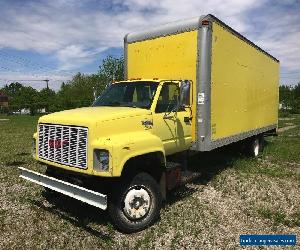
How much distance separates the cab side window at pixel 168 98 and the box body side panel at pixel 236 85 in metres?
1.22

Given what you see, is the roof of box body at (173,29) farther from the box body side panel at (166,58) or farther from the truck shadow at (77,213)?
the truck shadow at (77,213)

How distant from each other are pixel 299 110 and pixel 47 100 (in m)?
53.7

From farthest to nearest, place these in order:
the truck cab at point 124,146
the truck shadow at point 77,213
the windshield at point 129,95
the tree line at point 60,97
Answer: the tree line at point 60,97, the windshield at point 129,95, the truck shadow at point 77,213, the truck cab at point 124,146

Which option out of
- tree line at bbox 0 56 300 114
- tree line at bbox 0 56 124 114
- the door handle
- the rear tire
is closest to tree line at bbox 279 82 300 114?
tree line at bbox 0 56 300 114

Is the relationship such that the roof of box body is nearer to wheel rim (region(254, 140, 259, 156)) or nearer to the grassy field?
the grassy field

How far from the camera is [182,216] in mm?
6535

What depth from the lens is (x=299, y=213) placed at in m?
6.76

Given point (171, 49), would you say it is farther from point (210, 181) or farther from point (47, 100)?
point (47, 100)

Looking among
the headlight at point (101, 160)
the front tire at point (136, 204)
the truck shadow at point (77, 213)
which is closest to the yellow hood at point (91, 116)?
the headlight at point (101, 160)

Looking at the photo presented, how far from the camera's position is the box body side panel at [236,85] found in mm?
8039

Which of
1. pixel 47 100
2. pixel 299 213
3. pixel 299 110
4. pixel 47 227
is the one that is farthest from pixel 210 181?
pixel 47 100

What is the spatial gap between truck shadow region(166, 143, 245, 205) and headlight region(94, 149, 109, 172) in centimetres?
245

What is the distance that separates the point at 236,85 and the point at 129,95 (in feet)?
11.9

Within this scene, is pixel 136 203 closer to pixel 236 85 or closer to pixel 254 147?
pixel 236 85
